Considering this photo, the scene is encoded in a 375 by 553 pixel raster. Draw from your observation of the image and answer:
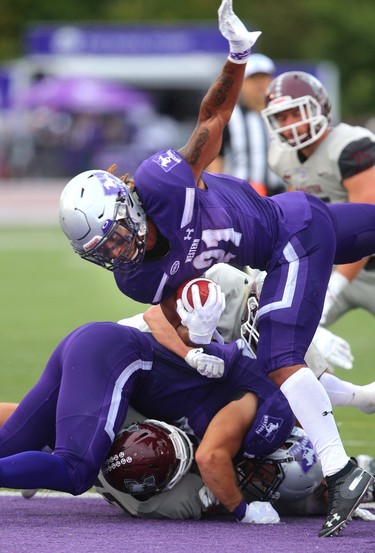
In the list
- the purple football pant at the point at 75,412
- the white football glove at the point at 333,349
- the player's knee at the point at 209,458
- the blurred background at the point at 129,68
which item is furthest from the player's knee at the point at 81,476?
the blurred background at the point at 129,68

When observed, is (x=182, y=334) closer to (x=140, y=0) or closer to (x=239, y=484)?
(x=239, y=484)

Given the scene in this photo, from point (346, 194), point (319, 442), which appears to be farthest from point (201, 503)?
point (346, 194)

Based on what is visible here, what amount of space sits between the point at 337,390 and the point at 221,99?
126 cm

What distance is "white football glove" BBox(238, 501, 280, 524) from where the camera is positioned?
4355 millimetres

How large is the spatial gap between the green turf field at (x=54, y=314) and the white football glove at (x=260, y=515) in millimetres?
1251

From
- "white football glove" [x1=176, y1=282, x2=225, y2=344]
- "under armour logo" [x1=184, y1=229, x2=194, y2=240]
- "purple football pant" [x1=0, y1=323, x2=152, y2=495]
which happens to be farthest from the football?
"purple football pant" [x1=0, y1=323, x2=152, y2=495]

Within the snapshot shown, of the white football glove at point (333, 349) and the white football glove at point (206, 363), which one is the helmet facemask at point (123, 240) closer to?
the white football glove at point (206, 363)

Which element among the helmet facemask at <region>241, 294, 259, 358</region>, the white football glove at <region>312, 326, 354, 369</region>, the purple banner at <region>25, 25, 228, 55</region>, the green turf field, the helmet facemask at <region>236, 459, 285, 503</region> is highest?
the purple banner at <region>25, 25, 228, 55</region>

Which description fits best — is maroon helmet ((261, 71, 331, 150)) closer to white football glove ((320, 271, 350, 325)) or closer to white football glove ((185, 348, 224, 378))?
white football glove ((320, 271, 350, 325))

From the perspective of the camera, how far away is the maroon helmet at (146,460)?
425 centimetres

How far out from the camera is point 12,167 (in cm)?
2883

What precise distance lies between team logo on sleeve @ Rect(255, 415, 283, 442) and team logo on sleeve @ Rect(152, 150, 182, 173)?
972 millimetres

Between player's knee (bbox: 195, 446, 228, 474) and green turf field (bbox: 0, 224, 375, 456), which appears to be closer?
player's knee (bbox: 195, 446, 228, 474)

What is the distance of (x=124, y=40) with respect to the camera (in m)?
33.1
